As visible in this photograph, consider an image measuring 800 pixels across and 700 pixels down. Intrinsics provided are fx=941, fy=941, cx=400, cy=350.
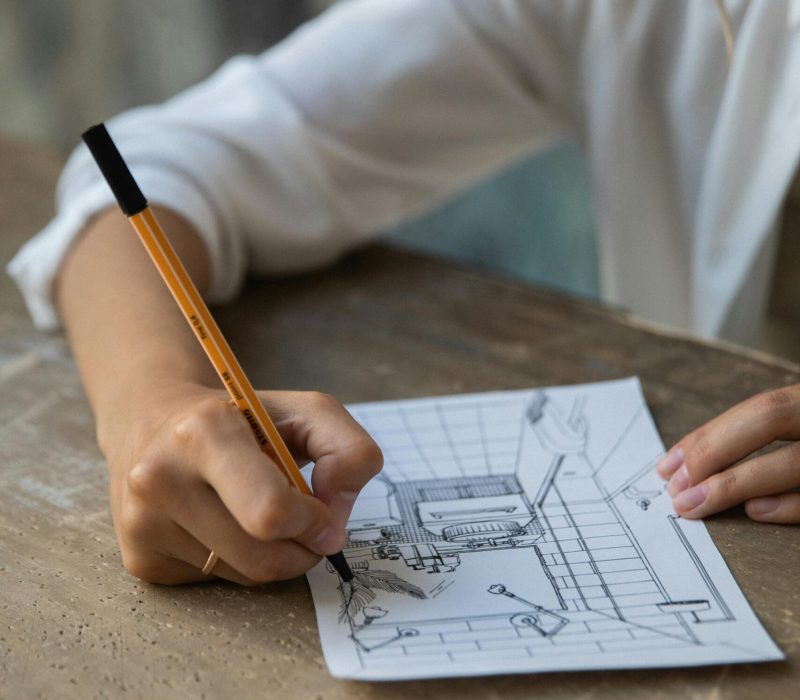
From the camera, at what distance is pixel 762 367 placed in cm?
67

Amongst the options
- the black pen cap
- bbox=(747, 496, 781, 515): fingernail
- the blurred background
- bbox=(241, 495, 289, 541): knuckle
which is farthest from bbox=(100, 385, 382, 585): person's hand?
the blurred background

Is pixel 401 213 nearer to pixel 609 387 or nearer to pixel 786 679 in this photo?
pixel 609 387

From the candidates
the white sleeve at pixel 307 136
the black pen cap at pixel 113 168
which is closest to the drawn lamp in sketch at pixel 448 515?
the black pen cap at pixel 113 168

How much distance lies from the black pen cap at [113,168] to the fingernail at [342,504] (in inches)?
6.7

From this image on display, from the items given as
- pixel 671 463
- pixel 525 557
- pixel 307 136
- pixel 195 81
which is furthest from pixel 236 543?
pixel 195 81

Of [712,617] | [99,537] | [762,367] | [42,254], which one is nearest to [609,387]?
[762,367]

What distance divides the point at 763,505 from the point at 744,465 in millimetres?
24

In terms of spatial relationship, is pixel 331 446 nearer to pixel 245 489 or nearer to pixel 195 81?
pixel 245 489

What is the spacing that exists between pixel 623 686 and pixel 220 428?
22cm

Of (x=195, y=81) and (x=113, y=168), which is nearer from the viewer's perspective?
(x=113, y=168)

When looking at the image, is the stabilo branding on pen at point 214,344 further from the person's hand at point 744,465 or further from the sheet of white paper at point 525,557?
the person's hand at point 744,465

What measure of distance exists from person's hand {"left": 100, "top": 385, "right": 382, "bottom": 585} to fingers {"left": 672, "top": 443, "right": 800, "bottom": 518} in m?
0.18

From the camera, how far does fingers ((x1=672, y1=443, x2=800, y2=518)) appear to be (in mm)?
505

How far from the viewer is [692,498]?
20.2 inches
